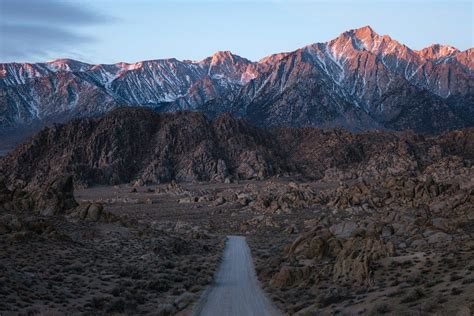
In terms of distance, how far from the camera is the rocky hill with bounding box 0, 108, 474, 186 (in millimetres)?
159000

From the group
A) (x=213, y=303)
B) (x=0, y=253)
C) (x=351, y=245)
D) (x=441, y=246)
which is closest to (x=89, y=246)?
(x=0, y=253)

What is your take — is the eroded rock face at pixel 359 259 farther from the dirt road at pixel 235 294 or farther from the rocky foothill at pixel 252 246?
the dirt road at pixel 235 294

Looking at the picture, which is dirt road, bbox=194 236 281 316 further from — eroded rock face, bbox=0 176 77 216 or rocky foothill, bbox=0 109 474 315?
eroded rock face, bbox=0 176 77 216

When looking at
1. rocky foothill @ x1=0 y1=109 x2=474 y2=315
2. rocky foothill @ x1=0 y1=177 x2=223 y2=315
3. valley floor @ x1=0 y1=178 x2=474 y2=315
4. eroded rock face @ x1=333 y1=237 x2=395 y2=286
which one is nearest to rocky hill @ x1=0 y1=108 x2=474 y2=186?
rocky foothill @ x1=0 y1=109 x2=474 y2=315

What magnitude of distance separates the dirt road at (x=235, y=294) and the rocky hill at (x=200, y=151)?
118m

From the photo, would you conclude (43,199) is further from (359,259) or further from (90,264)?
(359,259)

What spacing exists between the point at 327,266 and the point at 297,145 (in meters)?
159

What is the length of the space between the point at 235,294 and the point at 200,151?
142 meters

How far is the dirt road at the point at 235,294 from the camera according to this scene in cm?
2411

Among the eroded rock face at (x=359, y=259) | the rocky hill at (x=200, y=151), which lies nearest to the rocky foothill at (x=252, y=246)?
the eroded rock face at (x=359, y=259)

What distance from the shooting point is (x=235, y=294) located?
28141mm

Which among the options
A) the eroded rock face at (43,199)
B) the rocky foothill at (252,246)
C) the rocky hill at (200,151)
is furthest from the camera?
the rocky hill at (200,151)

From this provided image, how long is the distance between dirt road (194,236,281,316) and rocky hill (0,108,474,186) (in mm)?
118447

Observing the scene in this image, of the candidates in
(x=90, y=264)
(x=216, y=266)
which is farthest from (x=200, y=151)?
(x=90, y=264)
